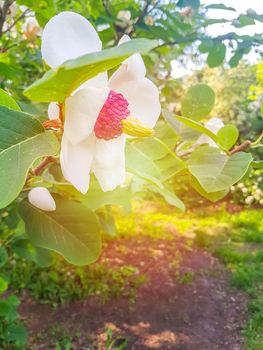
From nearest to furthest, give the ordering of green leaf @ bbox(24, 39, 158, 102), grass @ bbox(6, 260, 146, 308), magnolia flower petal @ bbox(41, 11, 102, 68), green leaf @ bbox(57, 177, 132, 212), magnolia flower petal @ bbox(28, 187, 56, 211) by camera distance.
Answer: green leaf @ bbox(24, 39, 158, 102), magnolia flower petal @ bbox(41, 11, 102, 68), magnolia flower petal @ bbox(28, 187, 56, 211), green leaf @ bbox(57, 177, 132, 212), grass @ bbox(6, 260, 146, 308)

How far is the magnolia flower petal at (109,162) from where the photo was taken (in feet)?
1.50

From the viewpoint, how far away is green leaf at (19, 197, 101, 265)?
2.43 feet

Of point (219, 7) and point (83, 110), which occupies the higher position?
point (83, 110)

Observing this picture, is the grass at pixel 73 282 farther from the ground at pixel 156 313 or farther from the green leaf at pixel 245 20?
the green leaf at pixel 245 20

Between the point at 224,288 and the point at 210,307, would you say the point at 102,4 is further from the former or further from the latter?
the point at 224,288

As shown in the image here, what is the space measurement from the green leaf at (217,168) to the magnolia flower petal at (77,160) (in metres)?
0.17

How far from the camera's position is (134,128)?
17.6 inches

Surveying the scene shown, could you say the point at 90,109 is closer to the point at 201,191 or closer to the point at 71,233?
the point at 201,191

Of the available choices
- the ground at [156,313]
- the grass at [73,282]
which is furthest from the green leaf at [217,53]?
the grass at [73,282]

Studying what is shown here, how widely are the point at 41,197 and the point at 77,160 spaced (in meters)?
0.25

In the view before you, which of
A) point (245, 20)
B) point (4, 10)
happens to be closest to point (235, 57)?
point (245, 20)

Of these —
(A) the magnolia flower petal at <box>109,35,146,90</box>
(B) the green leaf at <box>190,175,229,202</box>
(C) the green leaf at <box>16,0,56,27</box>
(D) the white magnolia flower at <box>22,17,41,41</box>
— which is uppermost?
(A) the magnolia flower petal at <box>109,35,146,90</box>

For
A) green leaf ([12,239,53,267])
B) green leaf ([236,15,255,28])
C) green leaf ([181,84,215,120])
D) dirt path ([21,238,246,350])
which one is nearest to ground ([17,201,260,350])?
dirt path ([21,238,246,350])

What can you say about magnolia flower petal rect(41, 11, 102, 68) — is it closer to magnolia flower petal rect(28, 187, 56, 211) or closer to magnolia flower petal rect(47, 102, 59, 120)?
magnolia flower petal rect(47, 102, 59, 120)
